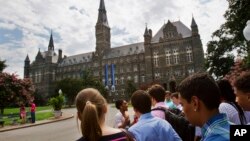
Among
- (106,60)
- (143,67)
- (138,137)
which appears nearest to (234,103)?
(138,137)

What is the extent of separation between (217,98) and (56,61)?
12024 cm

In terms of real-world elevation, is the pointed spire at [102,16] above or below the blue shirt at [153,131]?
above

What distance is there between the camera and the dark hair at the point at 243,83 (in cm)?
352

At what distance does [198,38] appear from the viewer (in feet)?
238

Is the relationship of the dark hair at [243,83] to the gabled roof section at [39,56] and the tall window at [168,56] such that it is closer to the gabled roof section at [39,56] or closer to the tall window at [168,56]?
the tall window at [168,56]

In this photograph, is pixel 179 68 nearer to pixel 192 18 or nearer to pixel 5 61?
pixel 192 18

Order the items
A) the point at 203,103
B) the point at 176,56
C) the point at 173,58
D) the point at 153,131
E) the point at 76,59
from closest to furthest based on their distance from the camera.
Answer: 1. the point at 203,103
2. the point at 153,131
3. the point at 176,56
4. the point at 173,58
5. the point at 76,59

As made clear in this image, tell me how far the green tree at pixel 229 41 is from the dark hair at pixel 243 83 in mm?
29100

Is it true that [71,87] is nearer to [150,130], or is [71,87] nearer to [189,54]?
[189,54]

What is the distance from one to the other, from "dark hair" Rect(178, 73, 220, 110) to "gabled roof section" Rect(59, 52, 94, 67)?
10554 centimetres

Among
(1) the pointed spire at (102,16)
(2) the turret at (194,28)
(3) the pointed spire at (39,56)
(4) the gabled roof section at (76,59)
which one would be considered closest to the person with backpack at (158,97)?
(2) the turret at (194,28)

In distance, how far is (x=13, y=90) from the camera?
25.8 m

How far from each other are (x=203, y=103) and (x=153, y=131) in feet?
6.09

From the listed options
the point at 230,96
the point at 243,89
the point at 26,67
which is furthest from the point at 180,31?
the point at 243,89
